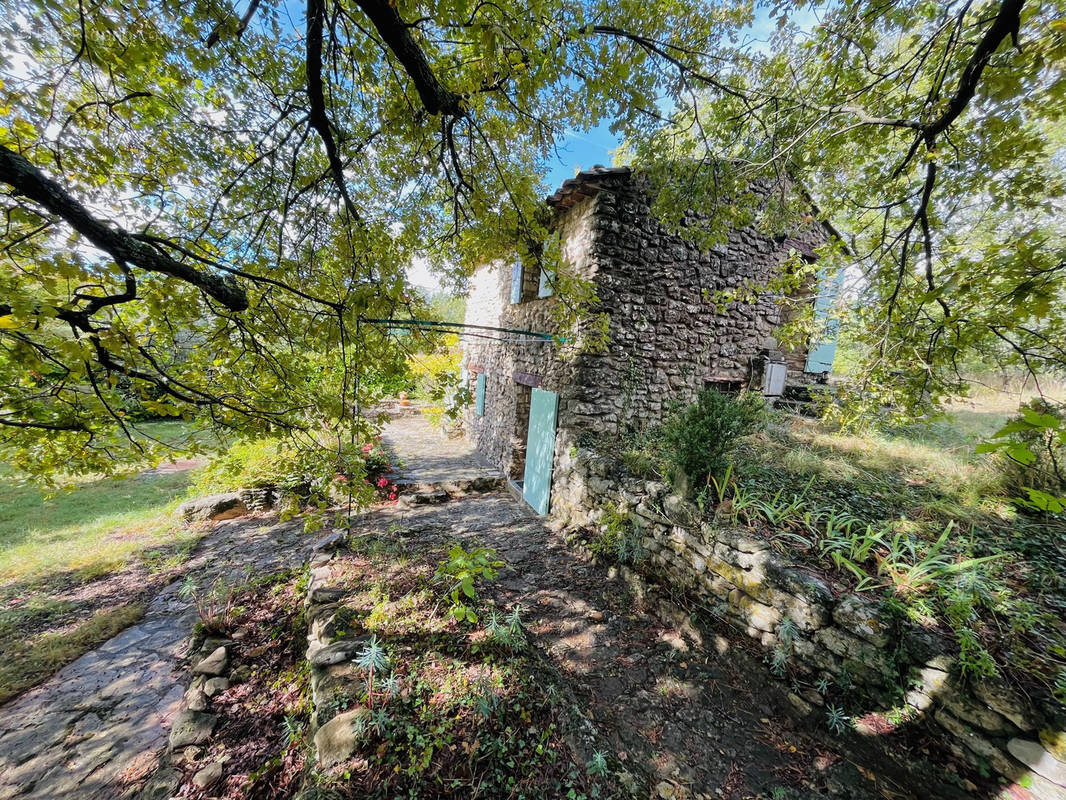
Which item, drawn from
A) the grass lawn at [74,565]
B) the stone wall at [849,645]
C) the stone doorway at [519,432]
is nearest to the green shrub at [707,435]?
the stone wall at [849,645]

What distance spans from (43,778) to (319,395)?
3.09 m

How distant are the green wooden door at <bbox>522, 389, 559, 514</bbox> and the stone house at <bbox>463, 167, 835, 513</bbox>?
0.7 inches

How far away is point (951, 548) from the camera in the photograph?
2.68m

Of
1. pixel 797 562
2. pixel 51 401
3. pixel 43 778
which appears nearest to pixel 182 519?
pixel 43 778

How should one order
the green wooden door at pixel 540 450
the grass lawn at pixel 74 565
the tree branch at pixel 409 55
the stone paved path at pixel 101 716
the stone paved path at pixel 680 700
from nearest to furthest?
the tree branch at pixel 409 55 → the stone paved path at pixel 680 700 → the stone paved path at pixel 101 716 → the grass lawn at pixel 74 565 → the green wooden door at pixel 540 450

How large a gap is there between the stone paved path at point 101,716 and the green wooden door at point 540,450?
440 centimetres

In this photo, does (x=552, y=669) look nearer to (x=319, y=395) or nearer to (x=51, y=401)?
(x=319, y=395)

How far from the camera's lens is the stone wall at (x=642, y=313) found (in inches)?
201

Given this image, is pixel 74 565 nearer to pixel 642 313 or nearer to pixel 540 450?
pixel 540 450

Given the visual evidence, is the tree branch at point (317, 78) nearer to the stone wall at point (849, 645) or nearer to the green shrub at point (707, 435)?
the green shrub at point (707, 435)

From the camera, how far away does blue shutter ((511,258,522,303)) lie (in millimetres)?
7157

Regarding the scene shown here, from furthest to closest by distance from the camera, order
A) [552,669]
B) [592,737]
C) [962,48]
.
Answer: [552,669], [962,48], [592,737]

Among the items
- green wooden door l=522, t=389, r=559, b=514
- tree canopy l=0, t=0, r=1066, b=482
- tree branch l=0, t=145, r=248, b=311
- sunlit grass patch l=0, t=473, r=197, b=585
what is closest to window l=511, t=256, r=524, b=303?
green wooden door l=522, t=389, r=559, b=514

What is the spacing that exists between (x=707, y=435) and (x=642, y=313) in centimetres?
245
